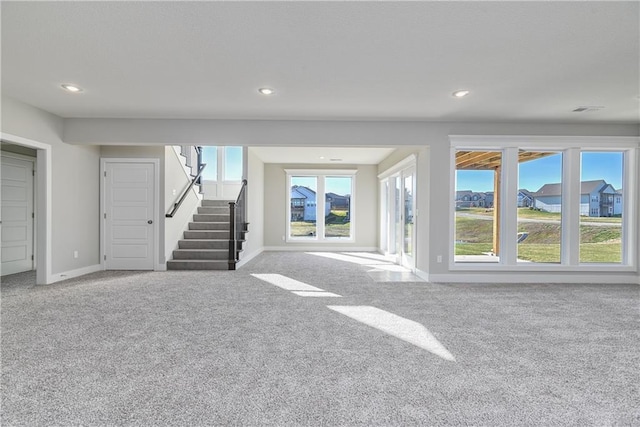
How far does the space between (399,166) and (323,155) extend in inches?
81.2

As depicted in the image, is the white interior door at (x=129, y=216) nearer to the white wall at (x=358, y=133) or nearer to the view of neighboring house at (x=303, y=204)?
the white wall at (x=358, y=133)

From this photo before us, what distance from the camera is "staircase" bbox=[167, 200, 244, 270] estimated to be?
6.22 m

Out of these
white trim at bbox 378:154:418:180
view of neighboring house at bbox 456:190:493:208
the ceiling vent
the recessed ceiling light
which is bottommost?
view of neighboring house at bbox 456:190:493:208

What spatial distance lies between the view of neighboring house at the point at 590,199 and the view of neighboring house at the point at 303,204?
18.8ft

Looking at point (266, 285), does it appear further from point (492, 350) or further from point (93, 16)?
point (93, 16)

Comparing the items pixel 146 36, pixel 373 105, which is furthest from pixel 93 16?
pixel 373 105

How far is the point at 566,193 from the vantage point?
17.8ft

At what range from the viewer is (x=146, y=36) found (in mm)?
2678

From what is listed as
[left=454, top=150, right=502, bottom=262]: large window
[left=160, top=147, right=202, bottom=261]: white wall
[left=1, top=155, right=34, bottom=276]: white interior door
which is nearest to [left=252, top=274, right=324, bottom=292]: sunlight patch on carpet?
[left=160, top=147, right=202, bottom=261]: white wall

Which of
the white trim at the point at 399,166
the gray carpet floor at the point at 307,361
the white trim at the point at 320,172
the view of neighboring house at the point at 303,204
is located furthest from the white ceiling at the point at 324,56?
the view of neighboring house at the point at 303,204

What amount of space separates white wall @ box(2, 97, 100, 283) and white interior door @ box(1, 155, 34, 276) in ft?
4.31

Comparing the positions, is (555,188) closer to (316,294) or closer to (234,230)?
(316,294)

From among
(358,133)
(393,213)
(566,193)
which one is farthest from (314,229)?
(566,193)

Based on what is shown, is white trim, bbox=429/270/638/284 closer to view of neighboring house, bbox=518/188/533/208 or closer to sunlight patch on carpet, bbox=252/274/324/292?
view of neighboring house, bbox=518/188/533/208
